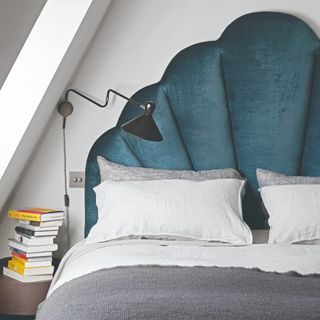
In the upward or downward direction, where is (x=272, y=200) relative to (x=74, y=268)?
upward

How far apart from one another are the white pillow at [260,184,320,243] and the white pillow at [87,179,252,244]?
15 centimetres

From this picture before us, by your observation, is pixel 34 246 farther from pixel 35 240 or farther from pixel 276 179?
pixel 276 179

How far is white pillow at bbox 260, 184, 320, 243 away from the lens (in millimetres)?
2791

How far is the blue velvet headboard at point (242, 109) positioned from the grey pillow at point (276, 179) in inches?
4.4

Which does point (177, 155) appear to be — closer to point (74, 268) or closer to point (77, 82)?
point (77, 82)

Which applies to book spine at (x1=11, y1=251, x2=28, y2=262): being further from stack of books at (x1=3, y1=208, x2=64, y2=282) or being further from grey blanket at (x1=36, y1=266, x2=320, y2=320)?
grey blanket at (x1=36, y1=266, x2=320, y2=320)

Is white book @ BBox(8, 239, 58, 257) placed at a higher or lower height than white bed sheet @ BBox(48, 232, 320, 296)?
lower

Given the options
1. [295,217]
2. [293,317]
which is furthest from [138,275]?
[295,217]

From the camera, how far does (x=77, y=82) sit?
3.39m

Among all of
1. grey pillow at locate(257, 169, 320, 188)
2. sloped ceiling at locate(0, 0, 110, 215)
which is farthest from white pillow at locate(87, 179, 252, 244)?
sloped ceiling at locate(0, 0, 110, 215)

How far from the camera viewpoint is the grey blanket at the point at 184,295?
1.68 m

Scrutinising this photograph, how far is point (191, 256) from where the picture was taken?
7.69 feet

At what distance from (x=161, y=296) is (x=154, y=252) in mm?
612

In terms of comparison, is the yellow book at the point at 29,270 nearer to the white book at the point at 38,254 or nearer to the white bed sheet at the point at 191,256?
the white book at the point at 38,254
